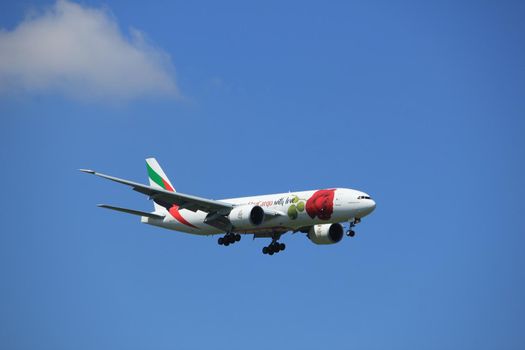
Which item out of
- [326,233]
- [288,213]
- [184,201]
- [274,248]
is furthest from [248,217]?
[326,233]

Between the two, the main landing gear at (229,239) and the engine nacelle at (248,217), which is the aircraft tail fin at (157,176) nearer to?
the main landing gear at (229,239)

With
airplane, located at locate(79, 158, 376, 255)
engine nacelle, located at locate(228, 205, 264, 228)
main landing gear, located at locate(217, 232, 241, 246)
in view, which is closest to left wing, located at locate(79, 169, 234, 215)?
airplane, located at locate(79, 158, 376, 255)

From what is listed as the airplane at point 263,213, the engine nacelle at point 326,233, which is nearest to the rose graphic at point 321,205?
the airplane at point 263,213

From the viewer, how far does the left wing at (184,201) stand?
58.8 meters

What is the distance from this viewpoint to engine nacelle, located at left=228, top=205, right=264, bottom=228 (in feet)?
196

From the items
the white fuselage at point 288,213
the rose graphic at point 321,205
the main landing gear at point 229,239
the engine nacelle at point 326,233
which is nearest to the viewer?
the white fuselage at point 288,213

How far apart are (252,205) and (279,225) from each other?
2.12 metres

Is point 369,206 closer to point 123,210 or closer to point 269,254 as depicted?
point 269,254

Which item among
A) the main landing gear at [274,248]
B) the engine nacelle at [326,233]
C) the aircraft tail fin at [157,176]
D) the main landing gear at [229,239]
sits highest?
the aircraft tail fin at [157,176]

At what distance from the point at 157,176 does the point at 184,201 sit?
9.15 m

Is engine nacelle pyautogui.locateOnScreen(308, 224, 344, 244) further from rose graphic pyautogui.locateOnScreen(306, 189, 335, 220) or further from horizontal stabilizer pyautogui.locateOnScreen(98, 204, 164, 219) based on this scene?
horizontal stabilizer pyautogui.locateOnScreen(98, 204, 164, 219)

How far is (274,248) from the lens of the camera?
63875 mm

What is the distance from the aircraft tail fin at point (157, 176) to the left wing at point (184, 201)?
607 centimetres

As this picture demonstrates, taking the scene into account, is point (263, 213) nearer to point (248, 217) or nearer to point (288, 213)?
point (248, 217)
